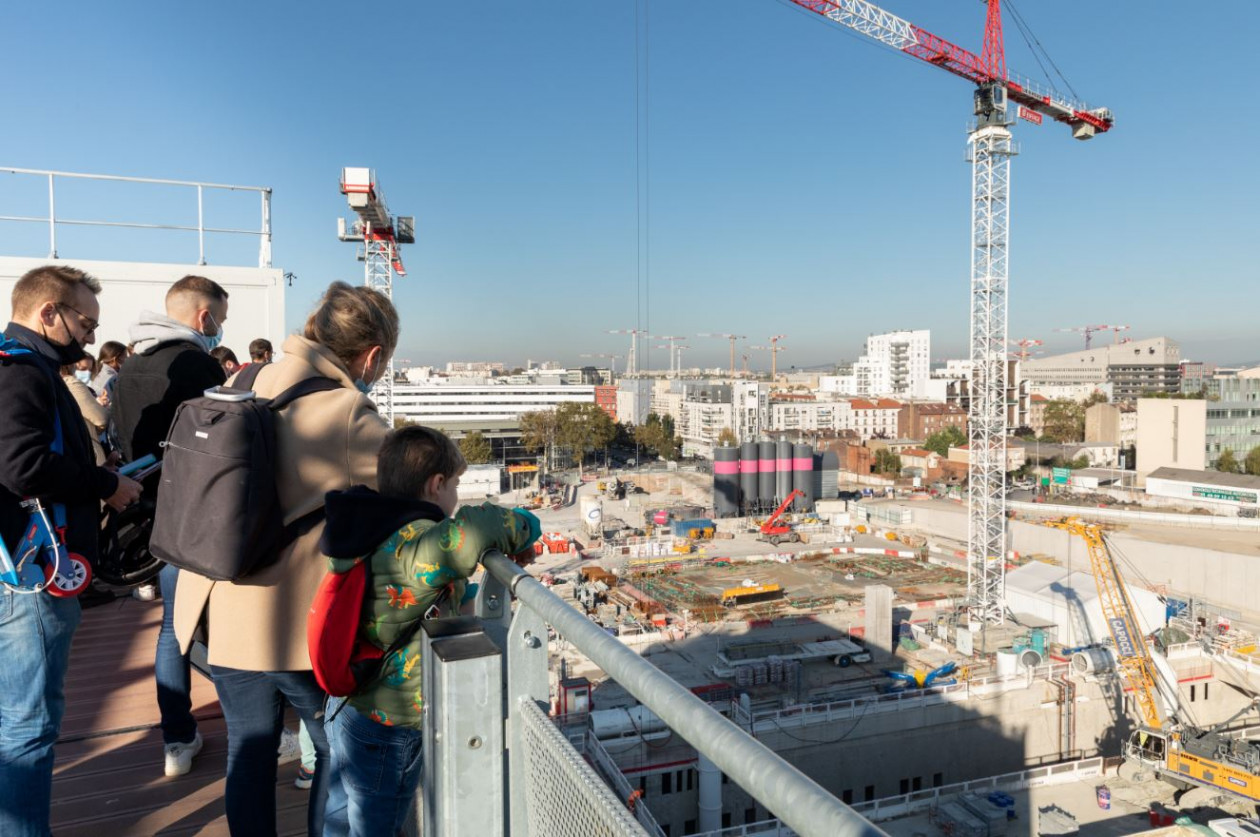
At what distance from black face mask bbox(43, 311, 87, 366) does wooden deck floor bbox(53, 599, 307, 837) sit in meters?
0.83

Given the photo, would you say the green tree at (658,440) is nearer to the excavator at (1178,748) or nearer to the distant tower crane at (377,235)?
the distant tower crane at (377,235)

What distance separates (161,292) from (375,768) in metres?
3.91

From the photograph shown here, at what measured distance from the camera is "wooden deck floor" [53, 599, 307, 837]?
1421 mm

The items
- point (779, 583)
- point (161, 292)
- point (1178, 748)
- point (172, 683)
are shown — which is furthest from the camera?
point (779, 583)

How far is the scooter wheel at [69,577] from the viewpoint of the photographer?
1.11m

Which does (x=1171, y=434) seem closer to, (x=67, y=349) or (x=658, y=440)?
(x=658, y=440)

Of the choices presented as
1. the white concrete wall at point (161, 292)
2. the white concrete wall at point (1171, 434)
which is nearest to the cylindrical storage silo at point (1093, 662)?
the white concrete wall at point (161, 292)

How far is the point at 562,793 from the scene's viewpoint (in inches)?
25.5

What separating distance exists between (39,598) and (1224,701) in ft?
47.8

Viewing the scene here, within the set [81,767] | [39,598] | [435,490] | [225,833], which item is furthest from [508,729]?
[81,767]

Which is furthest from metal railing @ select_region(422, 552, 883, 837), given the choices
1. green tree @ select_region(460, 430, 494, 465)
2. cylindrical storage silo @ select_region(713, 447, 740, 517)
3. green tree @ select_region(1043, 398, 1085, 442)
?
green tree @ select_region(1043, 398, 1085, 442)

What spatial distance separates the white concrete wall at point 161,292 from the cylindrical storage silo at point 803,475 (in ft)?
65.1

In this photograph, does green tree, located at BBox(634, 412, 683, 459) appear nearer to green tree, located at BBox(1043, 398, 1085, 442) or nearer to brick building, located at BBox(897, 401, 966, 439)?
brick building, located at BBox(897, 401, 966, 439)

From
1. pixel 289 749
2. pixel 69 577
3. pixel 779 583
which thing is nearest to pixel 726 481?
pixel 779 583
